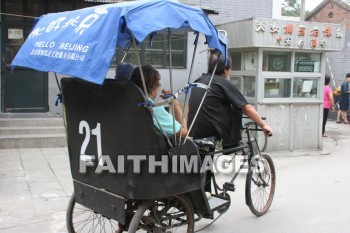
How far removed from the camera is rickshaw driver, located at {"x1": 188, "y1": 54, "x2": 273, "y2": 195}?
15.0 feet

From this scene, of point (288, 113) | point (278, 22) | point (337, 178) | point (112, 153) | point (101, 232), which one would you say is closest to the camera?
point (112, 153)

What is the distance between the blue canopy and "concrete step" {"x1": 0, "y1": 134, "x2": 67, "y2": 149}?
17.4 feet

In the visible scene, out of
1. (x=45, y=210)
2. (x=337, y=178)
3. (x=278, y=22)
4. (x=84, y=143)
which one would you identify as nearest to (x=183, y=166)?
(x=84, y=143)

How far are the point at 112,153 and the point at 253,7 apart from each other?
34.0ft

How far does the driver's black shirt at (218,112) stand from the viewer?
462 cm

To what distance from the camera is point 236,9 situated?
1264 centimetres

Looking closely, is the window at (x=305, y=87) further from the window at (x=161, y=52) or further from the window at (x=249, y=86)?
the window at (x=161, y=52)

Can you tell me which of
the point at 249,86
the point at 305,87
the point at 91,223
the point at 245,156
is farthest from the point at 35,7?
the point at 245,156

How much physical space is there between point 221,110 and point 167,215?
4.50ft

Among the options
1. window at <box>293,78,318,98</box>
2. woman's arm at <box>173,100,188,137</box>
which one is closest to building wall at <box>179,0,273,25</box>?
window at <box>293,78,318,98</box>

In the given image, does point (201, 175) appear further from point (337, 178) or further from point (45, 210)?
point (337, 178)

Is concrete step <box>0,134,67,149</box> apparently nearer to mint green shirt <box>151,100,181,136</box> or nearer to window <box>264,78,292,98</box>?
window <box>264,78,292,98</box>

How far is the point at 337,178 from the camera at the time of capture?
7176 mm

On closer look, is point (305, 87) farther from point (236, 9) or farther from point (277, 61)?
point (236, 9)
